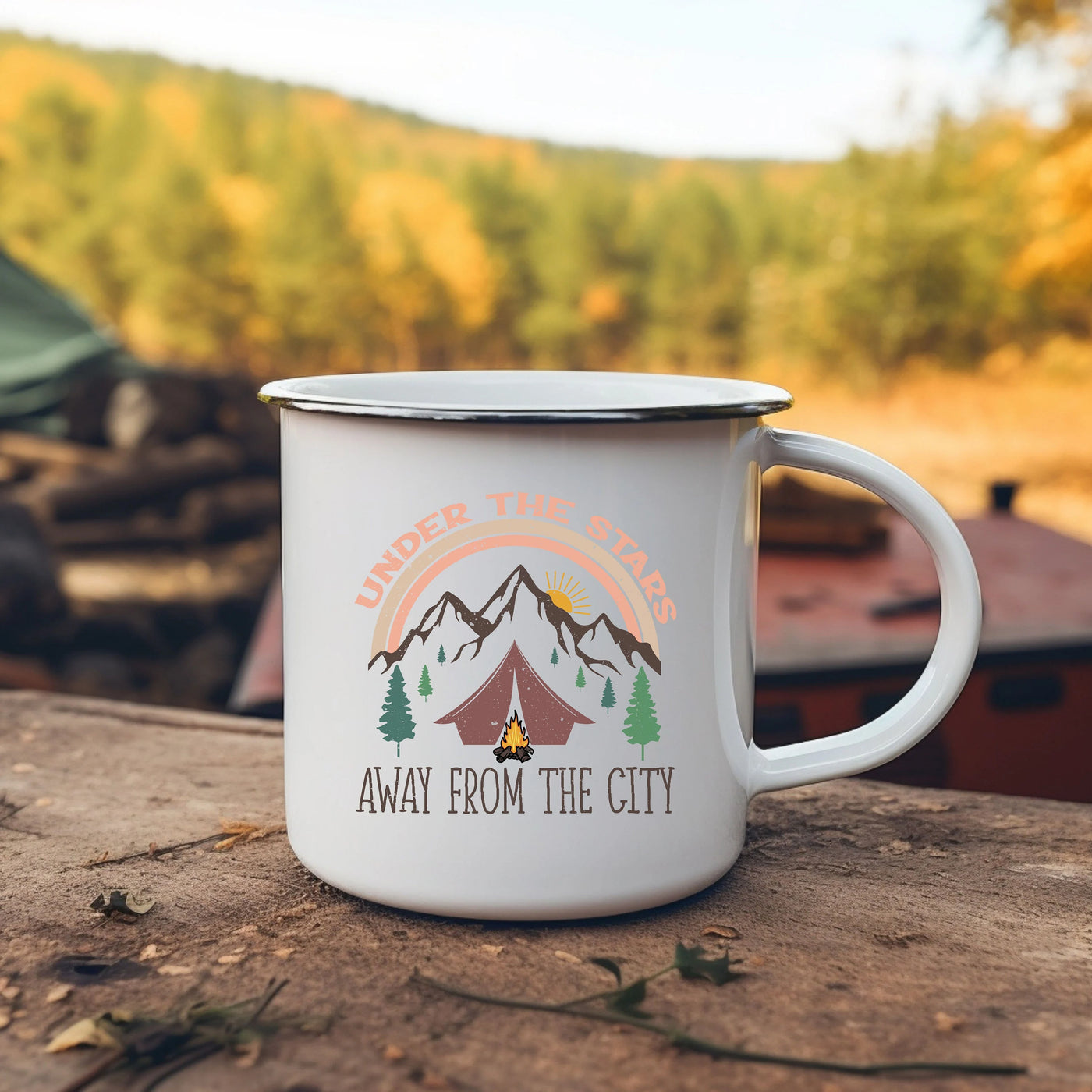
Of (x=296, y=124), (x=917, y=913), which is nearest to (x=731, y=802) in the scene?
(x=917, y=913)

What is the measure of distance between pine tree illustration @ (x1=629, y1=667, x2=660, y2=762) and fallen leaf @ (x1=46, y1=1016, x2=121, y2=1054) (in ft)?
1.11

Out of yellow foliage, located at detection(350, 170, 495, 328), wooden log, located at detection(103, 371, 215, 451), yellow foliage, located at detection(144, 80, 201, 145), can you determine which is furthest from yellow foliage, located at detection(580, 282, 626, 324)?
wooden log, located at detection(103, 371, 215, 451)

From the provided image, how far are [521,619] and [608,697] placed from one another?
0.25 feet

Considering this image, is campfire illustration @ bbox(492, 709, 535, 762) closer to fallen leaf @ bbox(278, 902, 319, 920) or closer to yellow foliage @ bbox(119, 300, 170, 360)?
fallen leaf @ bbox(278, 902, 319, 920)

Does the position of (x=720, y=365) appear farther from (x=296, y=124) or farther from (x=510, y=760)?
(x=510, y=760)

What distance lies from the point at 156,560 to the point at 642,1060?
195 inches

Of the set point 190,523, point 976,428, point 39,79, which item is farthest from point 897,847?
point 39,79

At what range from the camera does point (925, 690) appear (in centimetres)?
78

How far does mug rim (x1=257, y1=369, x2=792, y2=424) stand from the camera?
26.6 inches

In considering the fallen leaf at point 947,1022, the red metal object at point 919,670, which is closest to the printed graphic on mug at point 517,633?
the fallen leaf at point 947,1022

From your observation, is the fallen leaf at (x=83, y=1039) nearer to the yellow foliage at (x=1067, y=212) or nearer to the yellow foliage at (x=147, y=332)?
the yellow foliage at (x=1067, y=212)

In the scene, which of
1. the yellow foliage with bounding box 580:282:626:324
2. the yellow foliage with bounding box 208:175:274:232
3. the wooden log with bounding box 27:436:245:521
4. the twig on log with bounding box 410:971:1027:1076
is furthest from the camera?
the yellow foliage with bounding box 580:282:626:324

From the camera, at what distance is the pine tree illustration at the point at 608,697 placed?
27.6 inches

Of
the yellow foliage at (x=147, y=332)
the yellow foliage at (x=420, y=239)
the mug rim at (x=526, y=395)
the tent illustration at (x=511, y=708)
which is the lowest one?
the tent illustration at (x=511, y=708)
